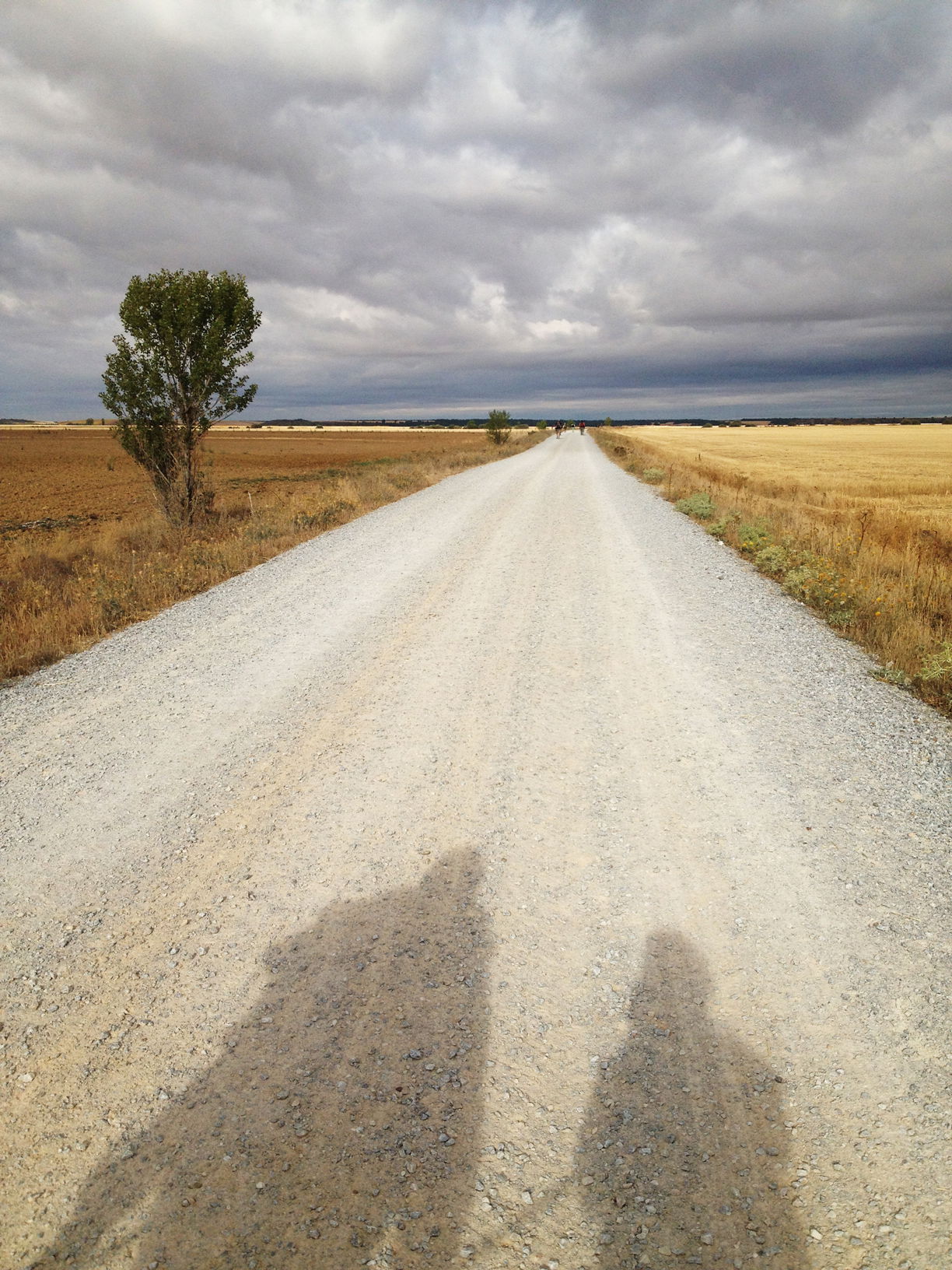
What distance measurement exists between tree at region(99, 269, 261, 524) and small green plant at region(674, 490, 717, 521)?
11.7 metres

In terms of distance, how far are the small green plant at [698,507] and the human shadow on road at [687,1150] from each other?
47.8 ft

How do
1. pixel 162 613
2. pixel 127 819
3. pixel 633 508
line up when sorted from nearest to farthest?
pixel 127 819
pixel 162 613
pixel 633 508

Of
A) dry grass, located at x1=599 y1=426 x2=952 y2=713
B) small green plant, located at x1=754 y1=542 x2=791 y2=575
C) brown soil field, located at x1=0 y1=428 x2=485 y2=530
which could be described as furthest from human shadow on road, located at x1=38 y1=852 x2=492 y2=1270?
brown soil field, located at x1=0 y1=428 x2=485 y2=530

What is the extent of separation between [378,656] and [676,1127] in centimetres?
491

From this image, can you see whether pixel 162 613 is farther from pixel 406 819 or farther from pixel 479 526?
pixel 479 526

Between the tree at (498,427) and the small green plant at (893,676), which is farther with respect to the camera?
the tree at (498,427)

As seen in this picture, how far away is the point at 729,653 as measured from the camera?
21.8 feet

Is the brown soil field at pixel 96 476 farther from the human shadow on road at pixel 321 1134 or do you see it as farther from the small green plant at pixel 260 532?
the human shadow on road at pixel 321 1134

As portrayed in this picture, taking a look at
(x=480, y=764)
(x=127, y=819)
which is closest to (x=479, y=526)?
(x=480, y=764)

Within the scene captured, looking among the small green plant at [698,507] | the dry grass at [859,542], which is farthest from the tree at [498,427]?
the small green plant at [698,507]

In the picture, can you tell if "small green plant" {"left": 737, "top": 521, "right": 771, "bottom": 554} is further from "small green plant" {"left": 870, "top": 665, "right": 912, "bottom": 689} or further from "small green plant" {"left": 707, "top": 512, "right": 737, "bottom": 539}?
"small green plant" {"left": 870, "top": 665, "right": 912, "bottom": 689}

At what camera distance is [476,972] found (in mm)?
2914

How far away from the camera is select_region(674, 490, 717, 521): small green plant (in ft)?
51.9

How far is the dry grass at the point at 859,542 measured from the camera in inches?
266
